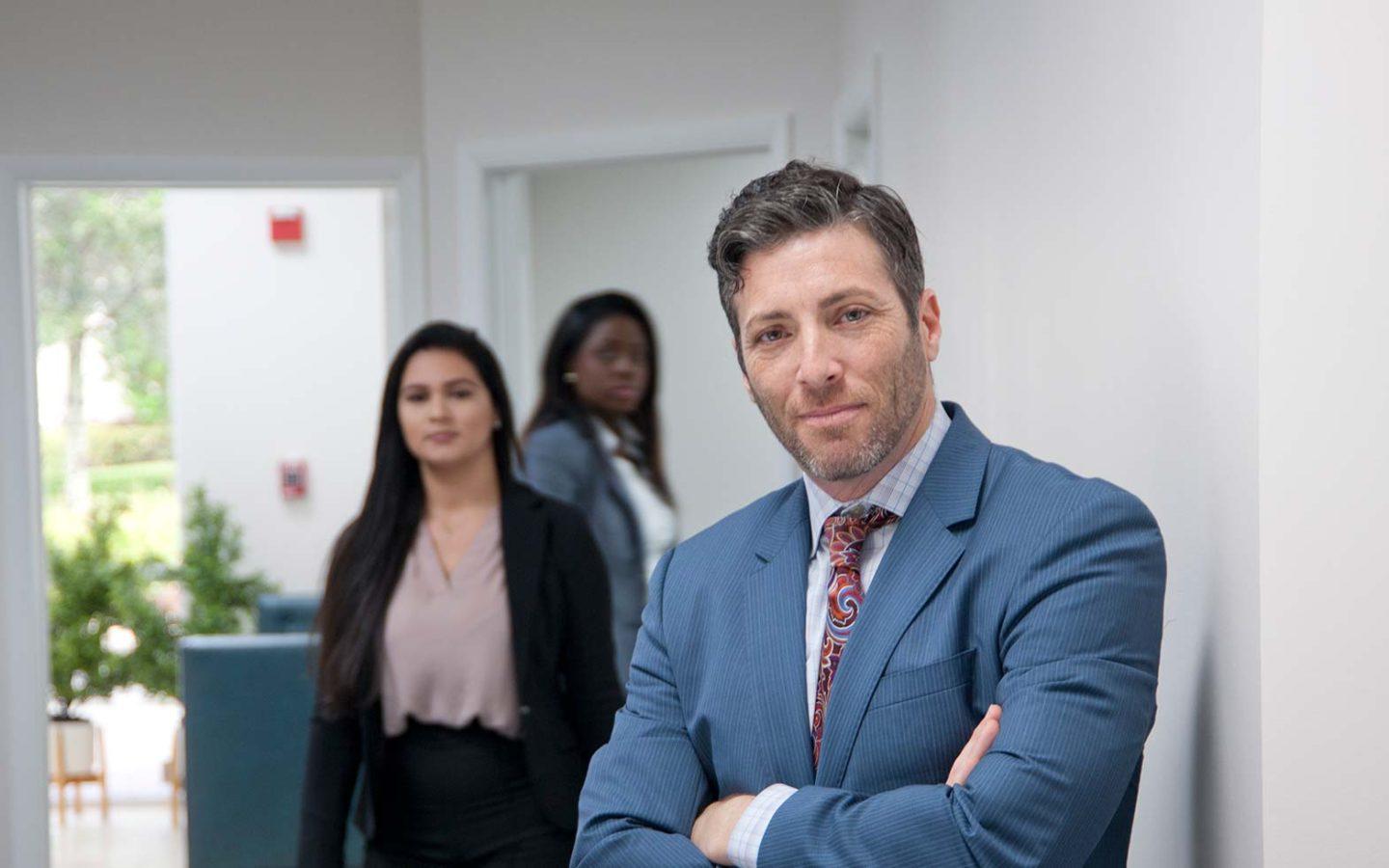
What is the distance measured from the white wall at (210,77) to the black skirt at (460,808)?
8.06 feet

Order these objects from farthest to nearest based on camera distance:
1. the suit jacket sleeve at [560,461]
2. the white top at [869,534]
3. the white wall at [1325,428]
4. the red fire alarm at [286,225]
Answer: the red fire alarm at [286,225] → the suit jacket sleeve at [560,461] → the white top at [869,534] → the white wall at [1325,428]

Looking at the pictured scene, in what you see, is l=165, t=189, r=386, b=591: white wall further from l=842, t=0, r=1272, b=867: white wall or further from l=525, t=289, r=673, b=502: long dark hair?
l=842, t=0, r=1272, b=867: white wall

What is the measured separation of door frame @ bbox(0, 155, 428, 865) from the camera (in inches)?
170

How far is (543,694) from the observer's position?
2545 millimetres

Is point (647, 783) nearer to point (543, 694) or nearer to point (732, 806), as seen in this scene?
point (732, 806)

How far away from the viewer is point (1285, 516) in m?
1.27

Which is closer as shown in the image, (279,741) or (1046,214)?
(1046,214)

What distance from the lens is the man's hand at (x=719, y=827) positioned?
1466mm

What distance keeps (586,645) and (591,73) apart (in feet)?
7.20

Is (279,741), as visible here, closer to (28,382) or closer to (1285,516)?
(28,382)

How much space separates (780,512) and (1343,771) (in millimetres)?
610

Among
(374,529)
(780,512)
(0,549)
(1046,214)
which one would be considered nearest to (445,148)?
(0,549)

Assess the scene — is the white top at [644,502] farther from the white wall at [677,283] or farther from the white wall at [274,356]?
Result: the white wall at [274,356]

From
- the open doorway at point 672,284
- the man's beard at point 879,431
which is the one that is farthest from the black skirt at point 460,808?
the open doorway at point 672,284
